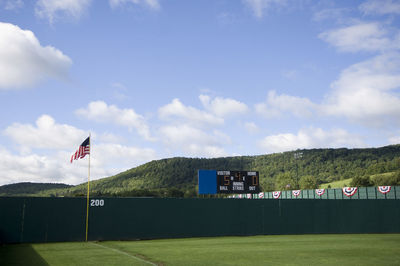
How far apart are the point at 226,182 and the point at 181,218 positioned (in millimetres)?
10071

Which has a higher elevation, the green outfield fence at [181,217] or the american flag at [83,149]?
the american flag at [83,149]

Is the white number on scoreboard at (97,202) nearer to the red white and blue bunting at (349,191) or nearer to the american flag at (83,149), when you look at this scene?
the american flag at (83,149)

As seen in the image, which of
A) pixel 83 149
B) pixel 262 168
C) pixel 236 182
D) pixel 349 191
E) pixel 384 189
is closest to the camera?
pixel 83 149

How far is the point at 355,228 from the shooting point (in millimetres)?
29469

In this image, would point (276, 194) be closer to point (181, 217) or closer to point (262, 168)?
point (181, 217)

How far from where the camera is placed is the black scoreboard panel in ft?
115

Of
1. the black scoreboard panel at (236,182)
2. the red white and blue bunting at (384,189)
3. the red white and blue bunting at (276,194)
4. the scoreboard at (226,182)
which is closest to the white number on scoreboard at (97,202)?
the scoreboard at (226,182)

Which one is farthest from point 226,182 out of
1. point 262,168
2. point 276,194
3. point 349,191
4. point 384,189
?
point 262,168

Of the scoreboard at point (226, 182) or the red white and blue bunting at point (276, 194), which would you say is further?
the red white and blue bunting at point (276, 194)

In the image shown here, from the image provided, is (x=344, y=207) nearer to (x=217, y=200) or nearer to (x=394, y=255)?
(x=217, y=200)

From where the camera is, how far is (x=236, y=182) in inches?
1393

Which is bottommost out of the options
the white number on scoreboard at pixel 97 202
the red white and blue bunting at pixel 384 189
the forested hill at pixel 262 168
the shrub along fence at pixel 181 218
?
the shrub along fence at pixel 181 218

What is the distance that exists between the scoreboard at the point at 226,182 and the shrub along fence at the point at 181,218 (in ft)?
23.7

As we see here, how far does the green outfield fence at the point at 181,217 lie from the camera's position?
2222 cm
